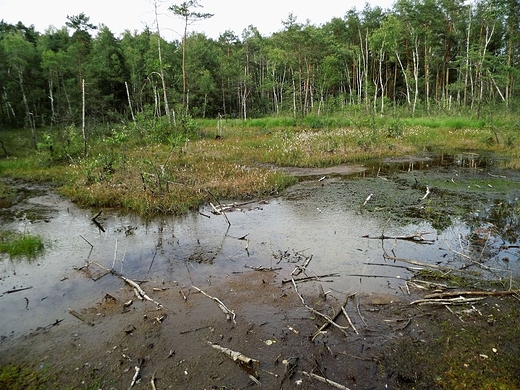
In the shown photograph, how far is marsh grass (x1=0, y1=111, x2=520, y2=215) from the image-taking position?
11.9 metres

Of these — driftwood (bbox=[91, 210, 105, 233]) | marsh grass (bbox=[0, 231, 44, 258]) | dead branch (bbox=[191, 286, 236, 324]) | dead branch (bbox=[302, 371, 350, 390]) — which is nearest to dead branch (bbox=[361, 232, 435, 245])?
dead branch (bbox=[191, 286, 236, 324])

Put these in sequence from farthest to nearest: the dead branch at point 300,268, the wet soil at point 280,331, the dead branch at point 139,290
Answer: the dead branch at point 300,268
the dead branch at point 139,290
the wet soil at point 280,331

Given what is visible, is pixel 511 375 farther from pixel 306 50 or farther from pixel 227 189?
pixel 306 50

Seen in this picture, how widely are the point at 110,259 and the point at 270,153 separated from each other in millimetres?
12478

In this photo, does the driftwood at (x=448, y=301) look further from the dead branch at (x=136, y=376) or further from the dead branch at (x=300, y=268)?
the dead branch at (x=136, y=376)

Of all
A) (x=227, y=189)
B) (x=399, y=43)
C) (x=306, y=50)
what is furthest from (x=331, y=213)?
(x=399, y=43)

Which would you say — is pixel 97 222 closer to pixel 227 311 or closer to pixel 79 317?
pixel 79 317

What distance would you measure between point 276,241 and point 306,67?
32815mm

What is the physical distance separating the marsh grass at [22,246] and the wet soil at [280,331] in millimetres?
1651

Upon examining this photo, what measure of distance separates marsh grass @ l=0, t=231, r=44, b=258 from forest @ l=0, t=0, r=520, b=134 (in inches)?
792

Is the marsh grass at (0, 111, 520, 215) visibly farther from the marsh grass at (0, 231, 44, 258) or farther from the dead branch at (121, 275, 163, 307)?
the dead branch at (121, 275, 163, 307)

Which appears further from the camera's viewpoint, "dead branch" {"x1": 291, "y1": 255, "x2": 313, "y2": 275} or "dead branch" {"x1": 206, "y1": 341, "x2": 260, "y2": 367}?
"dead branch" {"x1": 291, "y1": 255, "x2": 313, "y2": 275}

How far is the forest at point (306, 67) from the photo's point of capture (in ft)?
111

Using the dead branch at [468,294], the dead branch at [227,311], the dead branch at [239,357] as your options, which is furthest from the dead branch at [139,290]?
the dead branch at [468,294]
